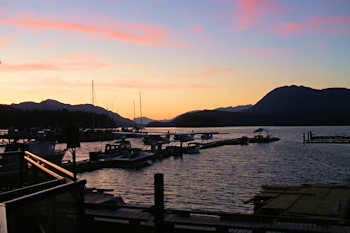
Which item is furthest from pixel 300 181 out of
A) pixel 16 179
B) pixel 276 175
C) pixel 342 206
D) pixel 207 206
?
pixel 16 179

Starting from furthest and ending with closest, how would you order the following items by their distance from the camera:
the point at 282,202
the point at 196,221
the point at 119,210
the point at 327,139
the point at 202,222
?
1. the point at 327,139
2. the point at 282,202
3. the point at 119,210
4. the point at 196,221
5. the point at 202,222

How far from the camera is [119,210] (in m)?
15.8

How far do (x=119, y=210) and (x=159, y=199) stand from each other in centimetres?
497

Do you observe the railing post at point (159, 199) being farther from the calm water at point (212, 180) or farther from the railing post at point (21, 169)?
the calm water at point (212, 180)

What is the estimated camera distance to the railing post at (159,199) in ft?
38.0

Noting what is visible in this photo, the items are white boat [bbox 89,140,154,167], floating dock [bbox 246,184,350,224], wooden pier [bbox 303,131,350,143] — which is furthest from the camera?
wooden pier [bbox 303,131,350,143]

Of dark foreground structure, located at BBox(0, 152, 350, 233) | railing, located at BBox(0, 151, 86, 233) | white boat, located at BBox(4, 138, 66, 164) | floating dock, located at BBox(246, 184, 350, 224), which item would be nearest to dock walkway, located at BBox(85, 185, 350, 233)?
dark foreground structure, located at BBox(0, 152, 350, 233)

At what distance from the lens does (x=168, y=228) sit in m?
13.0

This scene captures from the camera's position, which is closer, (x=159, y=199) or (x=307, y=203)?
(x=159, y=199)

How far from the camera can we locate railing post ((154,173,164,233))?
38.0ft

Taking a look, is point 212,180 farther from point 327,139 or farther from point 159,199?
point 327,139

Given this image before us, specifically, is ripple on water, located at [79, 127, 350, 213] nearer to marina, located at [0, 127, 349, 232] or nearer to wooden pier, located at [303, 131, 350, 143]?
marina, located at [0, 127, 349, 232]

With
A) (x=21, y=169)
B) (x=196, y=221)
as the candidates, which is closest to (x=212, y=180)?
(x=196, y=221)

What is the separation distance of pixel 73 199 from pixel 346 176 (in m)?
49.3
